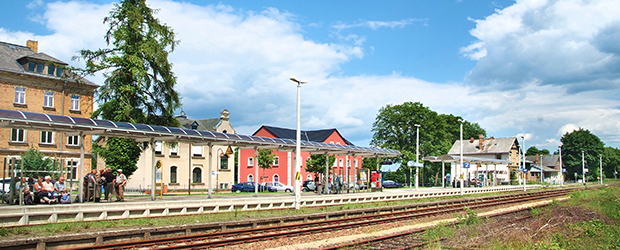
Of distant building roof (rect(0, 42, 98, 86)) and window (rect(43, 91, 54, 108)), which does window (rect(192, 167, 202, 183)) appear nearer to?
window (rect(43, 91, 54, 108))

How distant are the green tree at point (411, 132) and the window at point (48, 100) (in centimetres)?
4616

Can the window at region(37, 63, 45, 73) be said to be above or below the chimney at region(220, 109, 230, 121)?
above

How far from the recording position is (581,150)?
106 m

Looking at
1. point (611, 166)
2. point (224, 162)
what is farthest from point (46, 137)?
point (611, 166)

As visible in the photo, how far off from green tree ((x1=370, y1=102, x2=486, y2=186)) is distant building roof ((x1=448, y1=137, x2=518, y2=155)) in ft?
55.0

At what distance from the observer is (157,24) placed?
34844mm

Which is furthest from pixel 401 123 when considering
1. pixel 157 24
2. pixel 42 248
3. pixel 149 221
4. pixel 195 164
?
pixel 42 248

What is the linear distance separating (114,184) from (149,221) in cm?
544

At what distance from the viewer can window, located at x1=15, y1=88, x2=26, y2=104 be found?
39669 mm

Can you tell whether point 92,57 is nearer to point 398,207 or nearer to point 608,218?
point 398,207

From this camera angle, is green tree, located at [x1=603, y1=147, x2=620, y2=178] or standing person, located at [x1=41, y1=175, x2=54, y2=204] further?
green tree, located at [x1=603, y1=147, x2=620, y2=178]

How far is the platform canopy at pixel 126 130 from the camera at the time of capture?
1809cm

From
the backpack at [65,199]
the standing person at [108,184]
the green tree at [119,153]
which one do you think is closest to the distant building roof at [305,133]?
the green tree at [119,153]

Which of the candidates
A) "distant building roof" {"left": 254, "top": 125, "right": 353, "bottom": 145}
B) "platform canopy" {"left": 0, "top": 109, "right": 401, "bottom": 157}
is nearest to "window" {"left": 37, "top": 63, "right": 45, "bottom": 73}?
"platform canopy" {"left": 0, "top": 109, "right": 401, "bottom": 157}
